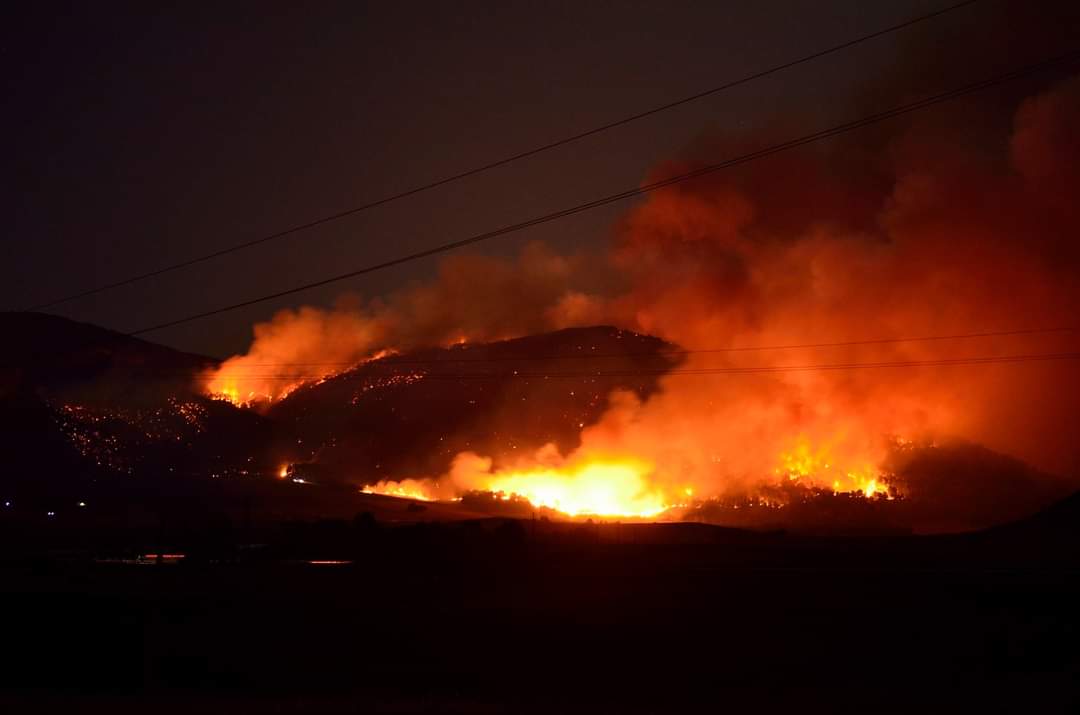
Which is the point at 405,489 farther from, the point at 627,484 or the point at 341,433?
the point at 627,484

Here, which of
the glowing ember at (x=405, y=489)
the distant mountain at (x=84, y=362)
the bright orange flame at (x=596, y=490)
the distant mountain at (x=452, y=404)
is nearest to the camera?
the bright orange flame at (x=596, y=490)

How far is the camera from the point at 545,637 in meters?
28.4

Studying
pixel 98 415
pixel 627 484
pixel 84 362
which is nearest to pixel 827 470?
pixel 627 484

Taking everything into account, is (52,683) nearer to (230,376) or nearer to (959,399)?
(959,399)

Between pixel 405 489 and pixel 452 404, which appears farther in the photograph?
pixel 452 404

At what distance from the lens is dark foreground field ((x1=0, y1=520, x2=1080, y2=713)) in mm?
21328

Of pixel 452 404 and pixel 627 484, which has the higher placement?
pixel 452 404

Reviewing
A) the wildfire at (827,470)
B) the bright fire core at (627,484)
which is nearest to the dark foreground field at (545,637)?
the wildfire at (827,470)

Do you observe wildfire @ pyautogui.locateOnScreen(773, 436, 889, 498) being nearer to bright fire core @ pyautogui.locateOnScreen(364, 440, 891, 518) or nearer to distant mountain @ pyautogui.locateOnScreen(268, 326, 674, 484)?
Result: bright fire core @ pyautogui.locateOnScreen(364, 440, 891, 518)

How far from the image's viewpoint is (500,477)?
11238 cm

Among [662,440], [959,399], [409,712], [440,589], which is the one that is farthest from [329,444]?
[409,712]

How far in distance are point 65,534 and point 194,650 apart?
2051 inches

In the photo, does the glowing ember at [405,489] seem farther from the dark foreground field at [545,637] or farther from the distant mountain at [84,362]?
the dark foreground field at [545,637]

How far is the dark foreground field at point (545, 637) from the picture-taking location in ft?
70.0
